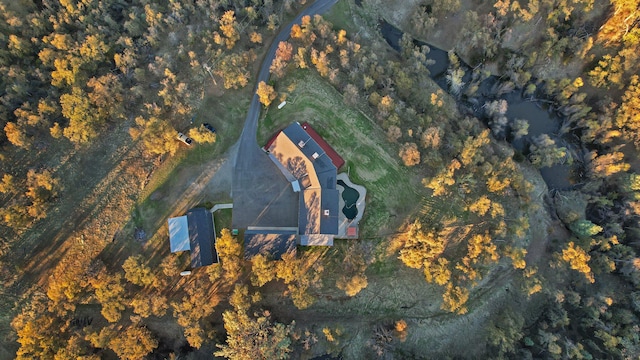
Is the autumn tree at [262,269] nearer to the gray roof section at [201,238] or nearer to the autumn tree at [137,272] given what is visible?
the gray roof section at [201,238]

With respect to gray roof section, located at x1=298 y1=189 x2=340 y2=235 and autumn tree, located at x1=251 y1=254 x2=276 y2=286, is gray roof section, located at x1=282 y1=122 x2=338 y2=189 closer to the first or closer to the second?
gray roof section, located at x1=298 y1=189 x2=340 y2=235

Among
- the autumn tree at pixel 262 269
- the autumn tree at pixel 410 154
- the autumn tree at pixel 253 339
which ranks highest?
the autumn tree at pixel 410 154

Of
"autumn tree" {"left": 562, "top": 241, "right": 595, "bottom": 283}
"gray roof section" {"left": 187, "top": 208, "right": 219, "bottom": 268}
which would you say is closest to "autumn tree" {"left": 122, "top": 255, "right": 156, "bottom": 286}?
"gray roof section" {"left": 187, "top": 208, "right": 219, "bottom": 268}

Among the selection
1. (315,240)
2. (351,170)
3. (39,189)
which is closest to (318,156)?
(351,170)

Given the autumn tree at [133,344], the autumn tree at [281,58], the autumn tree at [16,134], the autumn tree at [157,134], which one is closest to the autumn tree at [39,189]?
the autumn tree at [16,134]

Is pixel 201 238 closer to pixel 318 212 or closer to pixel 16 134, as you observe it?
pixel 318 212
